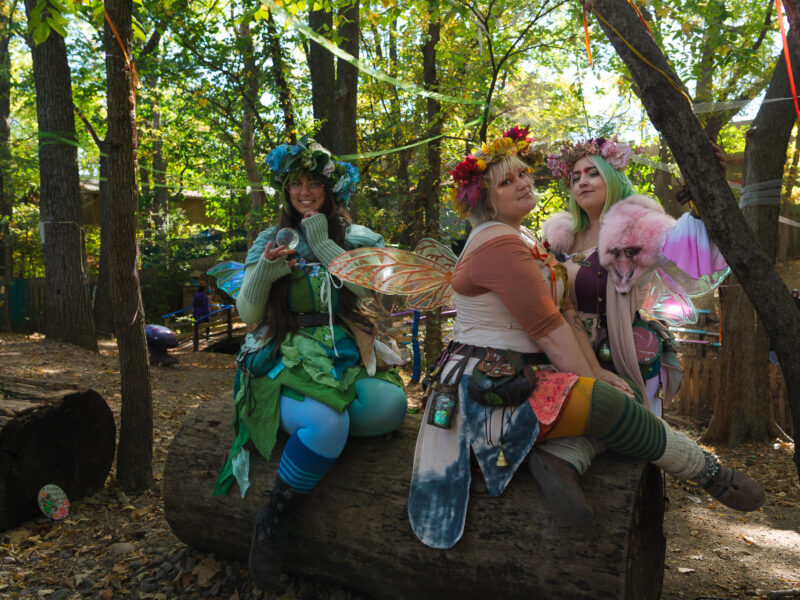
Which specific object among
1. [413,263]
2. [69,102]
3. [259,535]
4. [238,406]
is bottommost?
[259,535]

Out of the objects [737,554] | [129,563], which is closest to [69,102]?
[129,563]

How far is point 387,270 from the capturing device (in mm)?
2715

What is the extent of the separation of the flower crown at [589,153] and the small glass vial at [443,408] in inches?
46.8

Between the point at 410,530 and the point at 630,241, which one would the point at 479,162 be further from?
the point at 410,530

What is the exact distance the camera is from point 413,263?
9.07 ft

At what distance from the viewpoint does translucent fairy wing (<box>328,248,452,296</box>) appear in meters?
2.67

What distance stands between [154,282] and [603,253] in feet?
51.2

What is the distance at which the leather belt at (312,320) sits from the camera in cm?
283

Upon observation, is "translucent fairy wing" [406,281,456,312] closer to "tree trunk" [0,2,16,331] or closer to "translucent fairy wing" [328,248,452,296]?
"translucent fairy wing" [328,248,452,296]

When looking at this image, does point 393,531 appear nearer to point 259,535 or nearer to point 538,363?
point 259,535

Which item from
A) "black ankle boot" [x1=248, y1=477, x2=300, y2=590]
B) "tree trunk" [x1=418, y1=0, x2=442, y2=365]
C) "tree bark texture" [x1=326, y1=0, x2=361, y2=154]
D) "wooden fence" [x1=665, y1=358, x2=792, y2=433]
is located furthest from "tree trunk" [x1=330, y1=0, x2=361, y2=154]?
"wooden fence" [x1=665, y1=358, x2=792, y2=433]

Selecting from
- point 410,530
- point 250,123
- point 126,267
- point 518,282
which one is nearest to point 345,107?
point 126,267

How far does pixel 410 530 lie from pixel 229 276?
65.4 inches

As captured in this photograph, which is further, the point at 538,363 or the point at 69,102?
the point at 69,102
